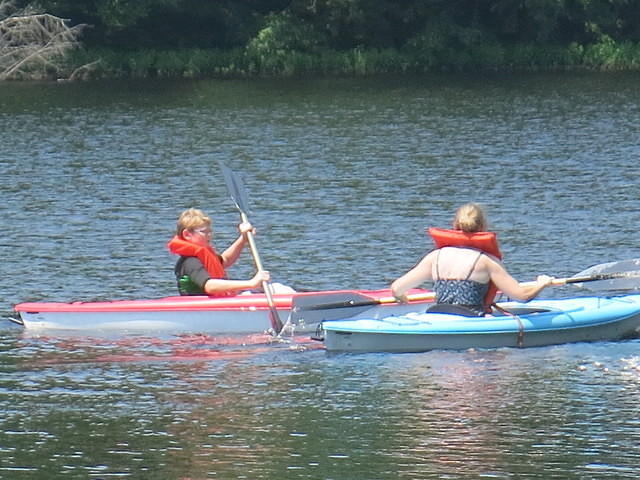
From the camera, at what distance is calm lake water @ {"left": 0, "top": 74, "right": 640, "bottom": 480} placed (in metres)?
9.46

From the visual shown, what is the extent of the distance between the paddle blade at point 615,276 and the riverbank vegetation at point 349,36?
30945 mm

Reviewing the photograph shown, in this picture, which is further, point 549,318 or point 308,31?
point 308,31

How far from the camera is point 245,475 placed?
29.0 feet

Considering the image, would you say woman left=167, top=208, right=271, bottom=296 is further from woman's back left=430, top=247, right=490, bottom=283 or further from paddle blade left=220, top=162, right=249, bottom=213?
woman's back left=430, top=247, right=490, bottom=283

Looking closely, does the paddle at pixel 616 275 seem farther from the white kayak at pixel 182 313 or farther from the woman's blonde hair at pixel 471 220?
the white kayak at pixel 182 313

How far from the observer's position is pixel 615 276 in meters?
13.1

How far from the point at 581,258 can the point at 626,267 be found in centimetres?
289

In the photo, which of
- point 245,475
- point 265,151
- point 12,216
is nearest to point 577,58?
point 265,151

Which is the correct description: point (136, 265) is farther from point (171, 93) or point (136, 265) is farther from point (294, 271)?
point (171, 93)

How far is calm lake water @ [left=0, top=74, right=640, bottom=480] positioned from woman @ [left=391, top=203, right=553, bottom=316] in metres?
0.47

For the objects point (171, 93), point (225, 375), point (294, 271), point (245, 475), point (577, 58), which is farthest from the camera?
point (577, 58)

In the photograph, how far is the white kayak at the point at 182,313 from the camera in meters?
12.8

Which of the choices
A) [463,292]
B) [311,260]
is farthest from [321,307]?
[311,260]

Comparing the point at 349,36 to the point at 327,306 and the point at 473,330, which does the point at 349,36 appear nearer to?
the point at 327,306
